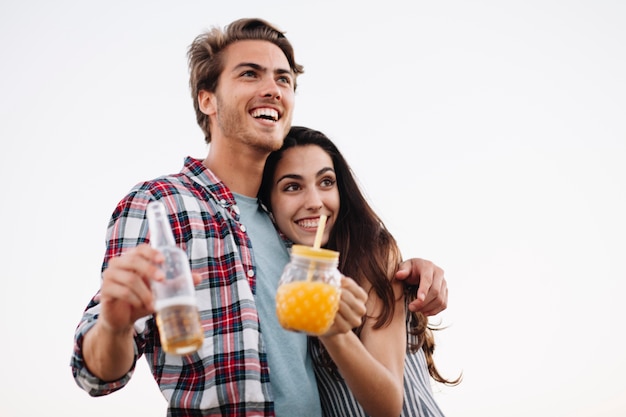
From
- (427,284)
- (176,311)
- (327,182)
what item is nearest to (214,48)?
(327,182)

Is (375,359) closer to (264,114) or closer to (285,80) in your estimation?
(264,114)

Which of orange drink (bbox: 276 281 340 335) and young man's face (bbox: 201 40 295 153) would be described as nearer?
orange drink (bbox: 276 281 340 335)

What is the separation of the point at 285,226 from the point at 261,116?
0.89 metres

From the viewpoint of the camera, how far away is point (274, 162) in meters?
4.86

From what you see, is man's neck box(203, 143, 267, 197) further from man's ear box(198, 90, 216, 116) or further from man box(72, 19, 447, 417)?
man's ear box(198, 90, 216, 116)

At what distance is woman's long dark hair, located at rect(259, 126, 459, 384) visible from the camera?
4.20 metres

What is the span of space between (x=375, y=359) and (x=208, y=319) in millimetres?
1001

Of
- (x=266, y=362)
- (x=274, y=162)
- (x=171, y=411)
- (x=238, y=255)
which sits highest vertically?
Answer: (x=274, y=162)

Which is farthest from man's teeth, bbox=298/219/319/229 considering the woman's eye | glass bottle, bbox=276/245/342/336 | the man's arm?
the man's arm

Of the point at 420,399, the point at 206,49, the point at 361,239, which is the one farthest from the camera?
the point at 206,49

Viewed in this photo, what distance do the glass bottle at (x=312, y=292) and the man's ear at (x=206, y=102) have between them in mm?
2742

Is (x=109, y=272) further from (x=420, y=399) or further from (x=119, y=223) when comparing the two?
(x=420, y=399)

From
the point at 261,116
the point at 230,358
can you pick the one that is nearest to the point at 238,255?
the point at 230,358

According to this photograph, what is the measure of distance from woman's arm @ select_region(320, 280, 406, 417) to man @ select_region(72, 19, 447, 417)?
0.21m
